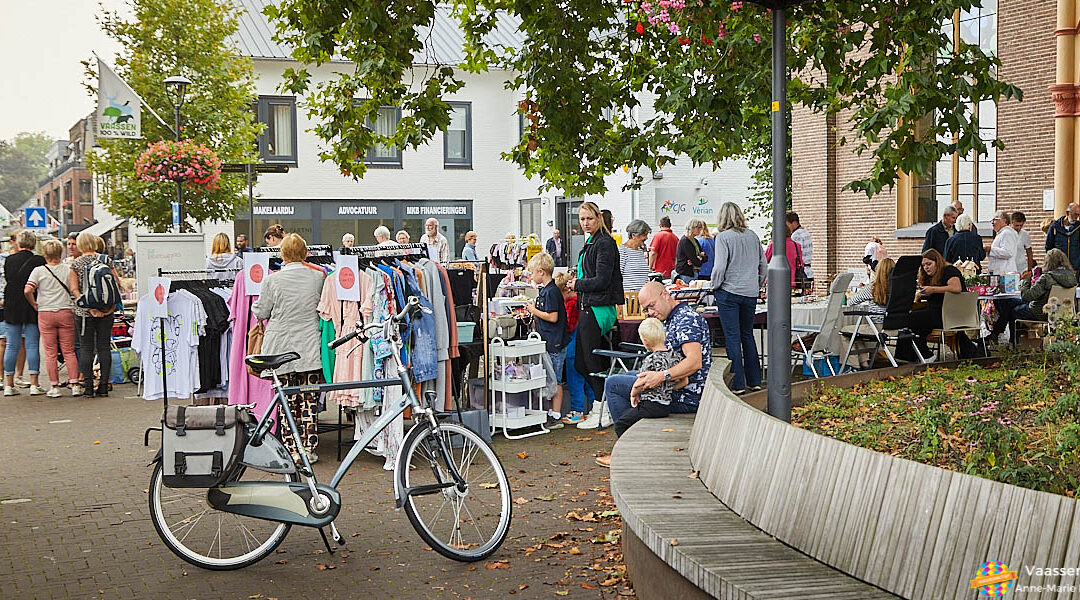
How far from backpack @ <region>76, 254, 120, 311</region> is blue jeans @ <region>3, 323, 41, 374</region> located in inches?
36.0

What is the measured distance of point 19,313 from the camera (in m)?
13.6

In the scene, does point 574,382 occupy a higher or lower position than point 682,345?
lower

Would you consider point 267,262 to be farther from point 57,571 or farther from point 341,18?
point 57,571

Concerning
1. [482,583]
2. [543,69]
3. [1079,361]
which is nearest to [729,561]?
[482,583]

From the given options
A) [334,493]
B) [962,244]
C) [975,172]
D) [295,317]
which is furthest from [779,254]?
[975,172]

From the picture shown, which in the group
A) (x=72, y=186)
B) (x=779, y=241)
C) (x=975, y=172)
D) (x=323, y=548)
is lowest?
(x=323, y=548)

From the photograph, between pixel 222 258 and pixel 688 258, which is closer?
pixel 222 258

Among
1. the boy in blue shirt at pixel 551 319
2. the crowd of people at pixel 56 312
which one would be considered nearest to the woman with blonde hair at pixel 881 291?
the boy in blue shirt at pixel 551 319

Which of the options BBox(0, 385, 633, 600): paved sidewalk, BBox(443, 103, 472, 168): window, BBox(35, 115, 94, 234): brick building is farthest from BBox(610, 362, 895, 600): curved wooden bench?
BBox(35, 115, 94, 234): brick building

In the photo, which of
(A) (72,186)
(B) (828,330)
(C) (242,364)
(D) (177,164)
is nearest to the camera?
(C) (242,364)

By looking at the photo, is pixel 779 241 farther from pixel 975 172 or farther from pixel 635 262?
pixel 975 172

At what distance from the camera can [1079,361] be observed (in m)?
5.91

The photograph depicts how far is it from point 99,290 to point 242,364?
477cm

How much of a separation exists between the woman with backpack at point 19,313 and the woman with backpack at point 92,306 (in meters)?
0.53
